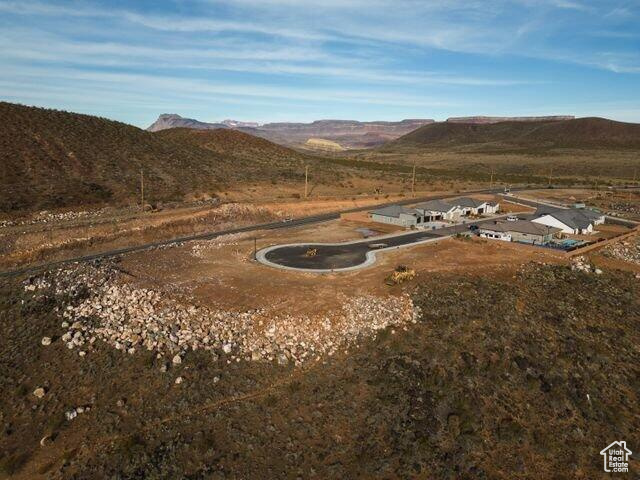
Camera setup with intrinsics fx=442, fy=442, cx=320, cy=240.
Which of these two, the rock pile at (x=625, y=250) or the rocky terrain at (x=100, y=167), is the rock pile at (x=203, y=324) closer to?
the rock pile at (x=625, y=250)

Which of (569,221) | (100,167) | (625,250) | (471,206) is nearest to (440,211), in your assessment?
(471,206)

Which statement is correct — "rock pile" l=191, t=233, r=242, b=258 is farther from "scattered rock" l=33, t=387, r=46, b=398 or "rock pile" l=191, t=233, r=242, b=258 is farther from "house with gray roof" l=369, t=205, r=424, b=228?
"house with gray roof" l=369, t=205, r=424, b=228

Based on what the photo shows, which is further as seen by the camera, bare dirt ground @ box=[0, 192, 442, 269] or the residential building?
the residential building

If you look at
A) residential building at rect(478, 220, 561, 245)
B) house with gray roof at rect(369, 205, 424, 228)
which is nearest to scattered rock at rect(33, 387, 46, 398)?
house with gray roof at rect(369, 205, 424, 228)

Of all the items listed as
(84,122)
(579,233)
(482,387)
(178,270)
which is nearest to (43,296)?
(178,270)

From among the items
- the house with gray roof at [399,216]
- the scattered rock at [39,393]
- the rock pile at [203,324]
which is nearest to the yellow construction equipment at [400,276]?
the rock pile at [203,324]

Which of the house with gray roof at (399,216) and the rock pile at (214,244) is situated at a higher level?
the house with gray roof at (399,216)
